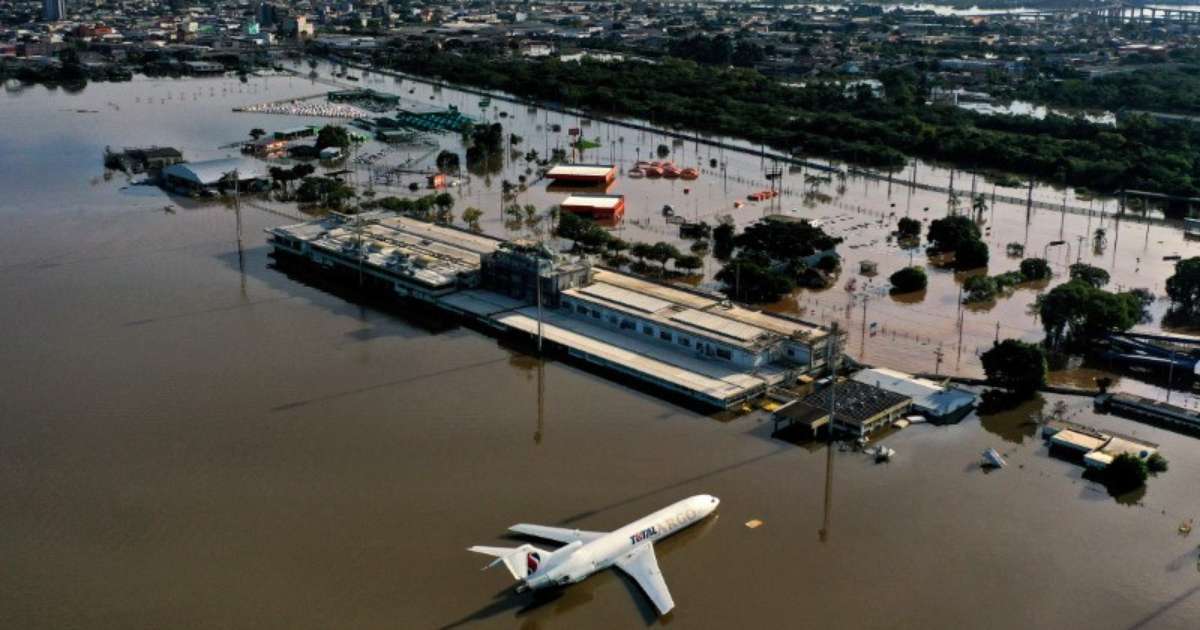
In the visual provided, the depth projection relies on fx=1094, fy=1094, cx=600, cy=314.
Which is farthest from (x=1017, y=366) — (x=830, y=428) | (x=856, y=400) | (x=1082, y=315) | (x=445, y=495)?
(x=445, y=495)

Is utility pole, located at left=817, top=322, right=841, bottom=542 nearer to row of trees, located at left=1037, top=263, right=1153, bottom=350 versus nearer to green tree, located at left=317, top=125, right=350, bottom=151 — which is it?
row of trees, located at left=1037, top=263, right=1153, bottom=350

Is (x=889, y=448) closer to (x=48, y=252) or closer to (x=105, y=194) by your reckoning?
(x=48, y=252)

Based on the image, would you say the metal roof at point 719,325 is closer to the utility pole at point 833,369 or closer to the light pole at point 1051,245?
the utility pole at point 833,369

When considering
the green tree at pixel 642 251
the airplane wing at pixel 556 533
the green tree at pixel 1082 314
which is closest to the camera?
the airplane wing at pixel 556 533

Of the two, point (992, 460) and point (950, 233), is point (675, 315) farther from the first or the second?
point (950, 233)

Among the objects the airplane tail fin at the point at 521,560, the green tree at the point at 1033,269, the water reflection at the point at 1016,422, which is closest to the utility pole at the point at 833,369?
the water reflection at the point at 1016,422

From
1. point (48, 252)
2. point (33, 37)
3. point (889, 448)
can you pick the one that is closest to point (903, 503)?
point (889, 448)
